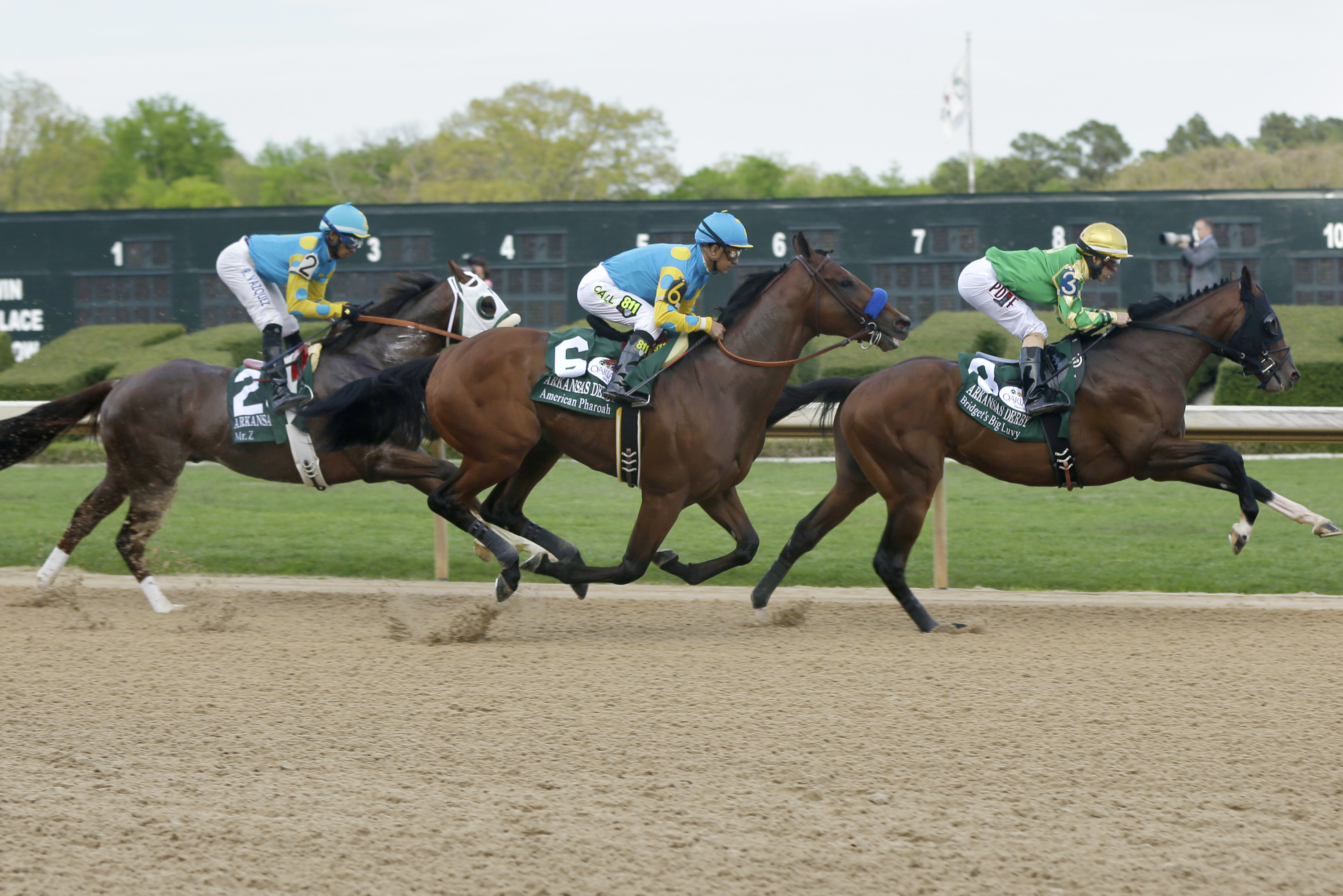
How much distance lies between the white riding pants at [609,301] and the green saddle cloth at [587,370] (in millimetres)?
132

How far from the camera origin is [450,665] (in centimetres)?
474

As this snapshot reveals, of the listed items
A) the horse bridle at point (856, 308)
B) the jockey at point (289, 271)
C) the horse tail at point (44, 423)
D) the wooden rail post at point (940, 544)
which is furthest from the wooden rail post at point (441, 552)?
the wooden rail post at point (940, 544)

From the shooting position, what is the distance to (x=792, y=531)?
844 centimetres

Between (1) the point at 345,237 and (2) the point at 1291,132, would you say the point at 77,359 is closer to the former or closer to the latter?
(1) the point at 345,237

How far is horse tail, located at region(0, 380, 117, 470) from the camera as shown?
20.8 ft

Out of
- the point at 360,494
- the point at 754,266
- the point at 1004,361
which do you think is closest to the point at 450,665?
the point at 1004,361

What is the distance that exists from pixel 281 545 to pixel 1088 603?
4.85 m

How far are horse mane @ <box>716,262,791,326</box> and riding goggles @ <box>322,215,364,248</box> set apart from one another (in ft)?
6.07

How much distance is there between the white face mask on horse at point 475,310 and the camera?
6270 millimetres

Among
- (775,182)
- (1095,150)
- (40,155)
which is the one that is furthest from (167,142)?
(1095,150)

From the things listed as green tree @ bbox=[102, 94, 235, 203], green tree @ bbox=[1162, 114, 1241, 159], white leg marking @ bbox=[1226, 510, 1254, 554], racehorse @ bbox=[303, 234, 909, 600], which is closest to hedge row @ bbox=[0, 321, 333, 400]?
racehorse @ bbox=[303, 234, 909, 600]

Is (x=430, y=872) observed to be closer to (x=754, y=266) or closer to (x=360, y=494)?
(x=360, y=494)

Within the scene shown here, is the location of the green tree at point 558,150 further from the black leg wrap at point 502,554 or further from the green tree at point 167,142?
the black leg wrap at point 502,554

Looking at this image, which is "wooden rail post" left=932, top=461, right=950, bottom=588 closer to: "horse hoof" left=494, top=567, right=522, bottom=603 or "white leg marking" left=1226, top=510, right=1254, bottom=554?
"white leg marking" left=1226, top=510, right=1254, bottom=554
